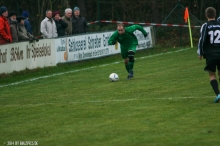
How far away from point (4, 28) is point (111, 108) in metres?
8.35

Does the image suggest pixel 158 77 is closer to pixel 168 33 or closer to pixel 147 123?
pixel 147 123

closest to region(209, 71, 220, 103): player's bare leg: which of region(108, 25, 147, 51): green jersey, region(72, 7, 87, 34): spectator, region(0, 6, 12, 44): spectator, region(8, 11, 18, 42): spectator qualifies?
region(108, 25, 147, 51): green jersey

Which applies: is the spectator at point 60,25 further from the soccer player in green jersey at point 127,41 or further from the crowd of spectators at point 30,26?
the soccer player in green jersey at point 127,41

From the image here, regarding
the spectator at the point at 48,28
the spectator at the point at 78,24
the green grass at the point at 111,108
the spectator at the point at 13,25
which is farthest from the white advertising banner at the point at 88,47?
the spectator at the point at 13,25

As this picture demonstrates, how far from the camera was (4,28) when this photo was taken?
1967cm

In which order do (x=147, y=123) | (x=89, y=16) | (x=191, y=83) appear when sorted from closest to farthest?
(x=147, y=123) < (x=191, y=83) < (x=89, y=16)

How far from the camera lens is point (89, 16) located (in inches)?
1358

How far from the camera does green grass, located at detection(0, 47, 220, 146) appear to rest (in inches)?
371

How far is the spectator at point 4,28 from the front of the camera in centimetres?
1947

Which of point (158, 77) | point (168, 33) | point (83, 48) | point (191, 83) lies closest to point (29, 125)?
point (191, 83)

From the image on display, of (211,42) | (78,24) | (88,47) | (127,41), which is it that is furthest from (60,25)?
(211,42)

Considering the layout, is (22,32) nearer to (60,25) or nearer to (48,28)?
(48,28)

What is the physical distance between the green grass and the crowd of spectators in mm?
1218

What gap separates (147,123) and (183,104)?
2.09 metres
